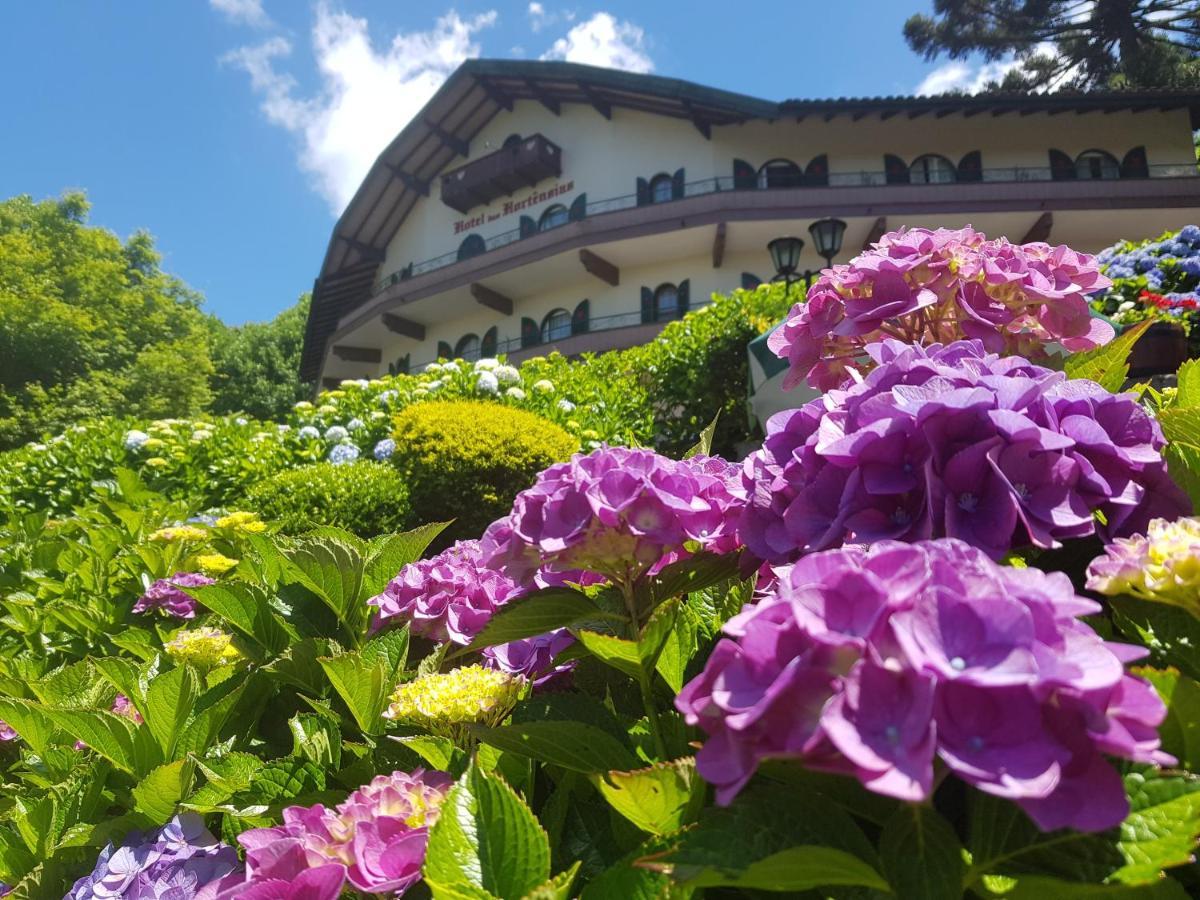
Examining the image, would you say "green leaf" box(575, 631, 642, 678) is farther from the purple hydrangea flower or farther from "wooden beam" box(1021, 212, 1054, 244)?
"wooden beam" box(1021, 212, 1054, 244)

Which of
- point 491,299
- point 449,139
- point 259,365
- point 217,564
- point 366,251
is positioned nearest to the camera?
point 217,564

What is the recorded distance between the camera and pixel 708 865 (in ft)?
2.09

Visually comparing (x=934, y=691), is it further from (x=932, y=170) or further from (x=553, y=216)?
(x=932, y=170)

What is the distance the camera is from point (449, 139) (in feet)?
83.5

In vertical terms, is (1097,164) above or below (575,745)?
above

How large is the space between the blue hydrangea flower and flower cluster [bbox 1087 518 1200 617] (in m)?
6.64

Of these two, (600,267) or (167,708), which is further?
(600,267)

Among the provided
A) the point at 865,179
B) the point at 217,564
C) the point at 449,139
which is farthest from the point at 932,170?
the point at 217,564

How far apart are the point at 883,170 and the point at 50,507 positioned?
71.4 feet

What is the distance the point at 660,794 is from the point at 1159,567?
59 cm

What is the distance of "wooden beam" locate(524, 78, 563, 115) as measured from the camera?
75.8ft

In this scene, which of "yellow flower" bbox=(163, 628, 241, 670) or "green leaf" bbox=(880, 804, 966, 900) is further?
"yellow flower" bbox=(163, 628, 241, 670)

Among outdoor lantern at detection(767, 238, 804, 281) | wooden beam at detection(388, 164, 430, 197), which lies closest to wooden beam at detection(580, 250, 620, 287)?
wooden beam at detection(388, 164, 430, 197)

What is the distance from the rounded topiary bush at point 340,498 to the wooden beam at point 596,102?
767 inches
